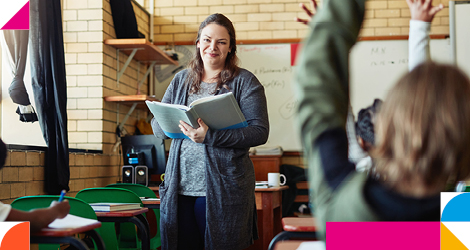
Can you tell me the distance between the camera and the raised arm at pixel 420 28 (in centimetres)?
55

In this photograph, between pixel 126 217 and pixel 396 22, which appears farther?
pixel 396 22

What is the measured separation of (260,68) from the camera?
4.43 m

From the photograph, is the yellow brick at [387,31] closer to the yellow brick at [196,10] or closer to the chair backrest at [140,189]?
the yellow brick at [196,10]

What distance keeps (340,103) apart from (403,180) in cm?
11

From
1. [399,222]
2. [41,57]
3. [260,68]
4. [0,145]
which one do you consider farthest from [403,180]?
[260,68]

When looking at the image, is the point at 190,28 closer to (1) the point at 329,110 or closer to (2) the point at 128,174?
(2) the point at 128,174

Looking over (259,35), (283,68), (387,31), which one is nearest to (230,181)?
(283,68)

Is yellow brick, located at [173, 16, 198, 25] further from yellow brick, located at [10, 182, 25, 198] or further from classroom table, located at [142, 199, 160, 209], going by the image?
classroom table, located at [142, 199, 160, 209]

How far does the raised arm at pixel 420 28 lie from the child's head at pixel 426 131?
0.10 meters

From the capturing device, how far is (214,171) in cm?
146

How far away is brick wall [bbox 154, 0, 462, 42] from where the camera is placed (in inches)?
173

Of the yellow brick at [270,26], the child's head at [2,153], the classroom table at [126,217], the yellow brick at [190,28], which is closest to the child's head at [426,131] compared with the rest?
the child's head at [2,153]

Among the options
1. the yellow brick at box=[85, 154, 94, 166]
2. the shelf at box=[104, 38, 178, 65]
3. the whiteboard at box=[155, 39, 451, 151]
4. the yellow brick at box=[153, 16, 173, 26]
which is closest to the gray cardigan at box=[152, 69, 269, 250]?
the yellow brick at box=[85, 154, 94, 166]

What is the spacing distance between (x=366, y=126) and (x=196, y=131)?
851 millimetres
